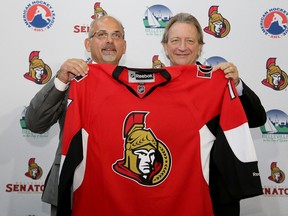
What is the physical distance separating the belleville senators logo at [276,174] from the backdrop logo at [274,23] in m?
0.89

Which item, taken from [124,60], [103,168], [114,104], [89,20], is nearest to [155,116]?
[114,104]

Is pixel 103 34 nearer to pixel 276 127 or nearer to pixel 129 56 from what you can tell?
pixel 129 56

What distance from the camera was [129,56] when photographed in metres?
2.28

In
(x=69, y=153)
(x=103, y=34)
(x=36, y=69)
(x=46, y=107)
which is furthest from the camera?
(x=36, y=69)

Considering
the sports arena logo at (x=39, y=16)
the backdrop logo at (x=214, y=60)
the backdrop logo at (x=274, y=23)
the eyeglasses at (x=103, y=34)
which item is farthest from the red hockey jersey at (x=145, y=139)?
the backdrop logo at (x=274, y=23)

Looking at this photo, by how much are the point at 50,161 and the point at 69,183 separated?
0.97m

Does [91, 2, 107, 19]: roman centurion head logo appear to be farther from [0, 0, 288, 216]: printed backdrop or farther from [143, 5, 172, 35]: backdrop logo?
[143, 5, 172, 35]: backdrop logo

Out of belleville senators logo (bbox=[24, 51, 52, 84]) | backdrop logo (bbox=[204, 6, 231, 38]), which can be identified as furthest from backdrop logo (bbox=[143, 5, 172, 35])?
belleville senators logo (bbox=[24, 51, 52, 84])

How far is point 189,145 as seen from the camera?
137cm

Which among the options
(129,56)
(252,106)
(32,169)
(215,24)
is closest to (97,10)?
(129,56)

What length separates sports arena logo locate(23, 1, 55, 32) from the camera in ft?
7.34

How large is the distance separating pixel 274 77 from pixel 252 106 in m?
0.90

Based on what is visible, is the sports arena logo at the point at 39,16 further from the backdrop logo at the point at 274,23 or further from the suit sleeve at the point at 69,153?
the backdrop logo at the point at 274,23

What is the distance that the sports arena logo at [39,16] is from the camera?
224 cm
